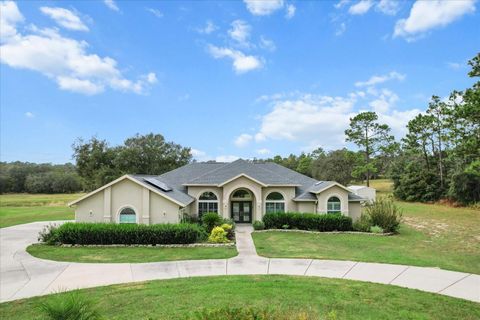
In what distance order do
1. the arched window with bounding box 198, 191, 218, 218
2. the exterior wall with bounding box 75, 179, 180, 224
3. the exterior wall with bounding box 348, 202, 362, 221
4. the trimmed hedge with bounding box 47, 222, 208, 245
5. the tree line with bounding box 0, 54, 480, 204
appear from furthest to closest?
1. the tree line with bounding box 0, 54, 480, 204
2. the arched window with bounding box 198, 191, 218, 218
3. the exterior wall with bounding box 348, 202, 362, 221
4. the exterior wall with bounding box 75, 179, 180, 224
5. the trimmed hedge with bounding box 47, 222, 208, 245

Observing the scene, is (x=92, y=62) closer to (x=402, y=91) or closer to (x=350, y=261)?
(x=350, y=261)

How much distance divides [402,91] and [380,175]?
6326 cm

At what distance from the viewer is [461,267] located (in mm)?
12359

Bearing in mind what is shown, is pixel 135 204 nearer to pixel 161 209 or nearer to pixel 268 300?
pixel 161 209

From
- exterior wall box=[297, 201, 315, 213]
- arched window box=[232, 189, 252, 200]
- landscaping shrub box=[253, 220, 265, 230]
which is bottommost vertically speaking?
landscaping shrub box=[253, 220, 265, 230]

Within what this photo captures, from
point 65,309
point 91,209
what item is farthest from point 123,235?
point 65,309

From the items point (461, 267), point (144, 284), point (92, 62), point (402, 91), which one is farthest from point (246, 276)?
point (402, 91)

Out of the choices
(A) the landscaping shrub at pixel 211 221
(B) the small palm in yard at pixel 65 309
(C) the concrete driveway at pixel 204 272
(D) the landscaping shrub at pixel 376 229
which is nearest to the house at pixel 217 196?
(A) the landscaping shrub at pixel 211 221

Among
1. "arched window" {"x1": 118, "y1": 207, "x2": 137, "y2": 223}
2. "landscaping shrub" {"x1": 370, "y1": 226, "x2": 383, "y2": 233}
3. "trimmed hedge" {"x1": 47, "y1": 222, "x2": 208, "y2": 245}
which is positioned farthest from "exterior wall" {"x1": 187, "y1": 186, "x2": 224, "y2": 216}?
"landscaping shrub" {"x1": 370, "y1": 226, "x2": 383, "y2": 233}

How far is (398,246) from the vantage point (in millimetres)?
16672

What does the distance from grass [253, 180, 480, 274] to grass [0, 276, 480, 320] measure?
4206 millimetres

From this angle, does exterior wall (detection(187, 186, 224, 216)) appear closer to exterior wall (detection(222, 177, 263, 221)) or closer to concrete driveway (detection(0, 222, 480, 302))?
exterior wall (detection(222, 177, 263, 221))

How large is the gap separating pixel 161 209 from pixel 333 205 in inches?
503

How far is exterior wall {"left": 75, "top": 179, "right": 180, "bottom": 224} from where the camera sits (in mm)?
20375
